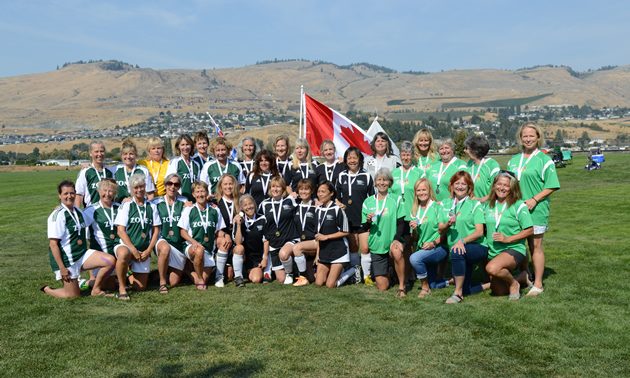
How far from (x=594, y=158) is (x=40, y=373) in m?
33.3

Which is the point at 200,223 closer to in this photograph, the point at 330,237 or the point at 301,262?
the point at 301,262

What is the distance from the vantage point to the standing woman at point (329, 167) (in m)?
7.10

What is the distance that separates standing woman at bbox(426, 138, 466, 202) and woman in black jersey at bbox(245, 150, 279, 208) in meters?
2.45

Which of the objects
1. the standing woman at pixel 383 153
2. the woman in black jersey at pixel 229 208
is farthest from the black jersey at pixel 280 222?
the standing woman at pixel 383 153

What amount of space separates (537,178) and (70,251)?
5.96 metres

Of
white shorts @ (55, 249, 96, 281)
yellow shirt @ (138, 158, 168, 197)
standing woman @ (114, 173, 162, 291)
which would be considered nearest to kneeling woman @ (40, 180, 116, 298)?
white shorts @ (55, 249, 96, 281)

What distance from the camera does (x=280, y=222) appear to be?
6.93 metres

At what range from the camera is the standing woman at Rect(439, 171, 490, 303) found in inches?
222

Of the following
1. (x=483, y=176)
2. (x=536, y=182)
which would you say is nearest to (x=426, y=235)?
(x=483, y=176)

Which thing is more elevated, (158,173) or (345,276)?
(158,173)

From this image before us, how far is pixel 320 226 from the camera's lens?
6613 millimetres

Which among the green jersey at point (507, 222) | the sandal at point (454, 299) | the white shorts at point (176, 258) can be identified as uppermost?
the green jersey at point (507, 222)

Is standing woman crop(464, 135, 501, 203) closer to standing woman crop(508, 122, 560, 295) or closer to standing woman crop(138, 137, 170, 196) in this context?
standing woman crop(508, 122, 560, 295)

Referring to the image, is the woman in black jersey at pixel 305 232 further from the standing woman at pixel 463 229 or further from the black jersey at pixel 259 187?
the standing woman at pixel 463 229
